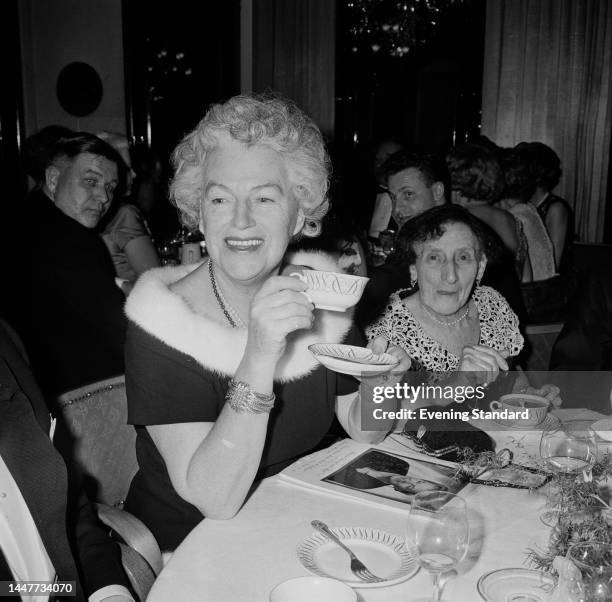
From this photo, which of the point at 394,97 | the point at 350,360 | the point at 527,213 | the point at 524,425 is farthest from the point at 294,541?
the point at 394,97

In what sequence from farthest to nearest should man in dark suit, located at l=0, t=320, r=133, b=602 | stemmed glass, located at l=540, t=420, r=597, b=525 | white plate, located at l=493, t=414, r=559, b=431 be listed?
white plate, located at l=493, t=414, r=559, b=431 → stemmed glass, located at l=540, t=420, r=597, b=525 → man in dark suit, located at l=0, t=320, r=133, b=602

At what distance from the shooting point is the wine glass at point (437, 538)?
1.09 m

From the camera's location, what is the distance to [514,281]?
3.29 meters

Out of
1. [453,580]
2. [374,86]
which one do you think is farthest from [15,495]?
[374,86]

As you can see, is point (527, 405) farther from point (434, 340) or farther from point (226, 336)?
point (226, 336)

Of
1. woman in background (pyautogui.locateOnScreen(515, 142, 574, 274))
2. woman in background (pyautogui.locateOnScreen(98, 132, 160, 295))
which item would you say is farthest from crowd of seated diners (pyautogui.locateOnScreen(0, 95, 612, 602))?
woman in background (pyautogui.locateOnScreen(515, 142, 574, 274))

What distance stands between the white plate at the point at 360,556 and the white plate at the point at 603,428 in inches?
33.4

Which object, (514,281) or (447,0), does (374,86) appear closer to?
(447,0)

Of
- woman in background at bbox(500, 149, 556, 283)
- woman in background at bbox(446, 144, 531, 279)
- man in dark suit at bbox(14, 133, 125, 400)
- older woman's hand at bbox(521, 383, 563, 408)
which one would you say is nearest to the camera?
older woman's hand at bbox(521, 383, 563, 408)

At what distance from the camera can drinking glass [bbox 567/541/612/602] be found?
97cm

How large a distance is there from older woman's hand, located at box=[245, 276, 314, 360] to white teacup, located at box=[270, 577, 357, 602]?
518 millimetres

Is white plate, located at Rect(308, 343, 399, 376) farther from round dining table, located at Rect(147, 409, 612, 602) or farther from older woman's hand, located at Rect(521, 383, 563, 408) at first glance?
older woman's hand, located at Rect(521, 383, 563, 408)

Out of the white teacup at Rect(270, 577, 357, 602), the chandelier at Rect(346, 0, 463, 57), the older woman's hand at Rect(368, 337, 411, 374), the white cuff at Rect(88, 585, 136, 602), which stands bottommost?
the white cuff at Rect(88, 585, 136, 602)

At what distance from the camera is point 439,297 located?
2.69 metres
